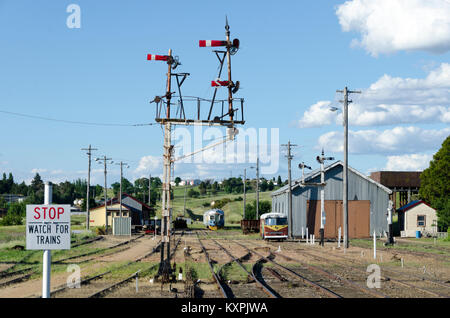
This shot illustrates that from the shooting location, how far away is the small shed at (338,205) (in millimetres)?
61594

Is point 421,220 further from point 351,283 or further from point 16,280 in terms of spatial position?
point 16,280

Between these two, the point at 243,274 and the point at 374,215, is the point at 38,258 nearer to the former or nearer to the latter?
the point at 243,274

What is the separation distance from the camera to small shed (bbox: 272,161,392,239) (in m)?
61.6

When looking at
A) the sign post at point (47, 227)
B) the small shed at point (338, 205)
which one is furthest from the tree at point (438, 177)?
the sign post at point (47, 227)

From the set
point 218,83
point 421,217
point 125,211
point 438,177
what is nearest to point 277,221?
point 421,217

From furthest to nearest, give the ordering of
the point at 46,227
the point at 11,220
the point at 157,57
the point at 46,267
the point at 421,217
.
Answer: the point at 11,220, the point at 421,217, the point at 157,57, the point at 46,267, the point at 46,227

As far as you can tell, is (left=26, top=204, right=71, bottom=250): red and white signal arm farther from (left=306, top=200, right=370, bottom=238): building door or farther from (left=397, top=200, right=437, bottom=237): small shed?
(left=397, top=200, right=437, bottom=237): small shed

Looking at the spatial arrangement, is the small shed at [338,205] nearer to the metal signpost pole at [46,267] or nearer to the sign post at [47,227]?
the metal signpost pole at [46,267]

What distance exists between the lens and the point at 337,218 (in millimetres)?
61969

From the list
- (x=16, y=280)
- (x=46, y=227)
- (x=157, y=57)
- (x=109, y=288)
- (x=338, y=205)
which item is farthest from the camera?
(x=338, y=205)

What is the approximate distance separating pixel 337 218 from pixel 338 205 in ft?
4.50
